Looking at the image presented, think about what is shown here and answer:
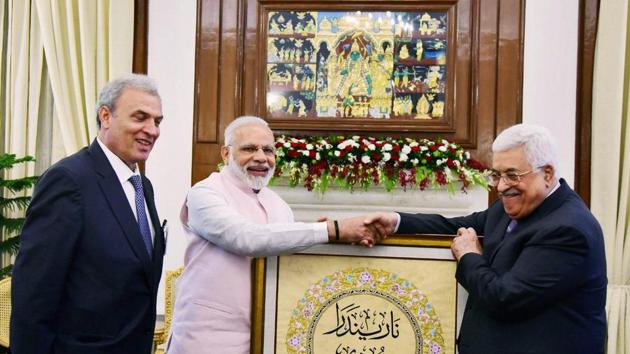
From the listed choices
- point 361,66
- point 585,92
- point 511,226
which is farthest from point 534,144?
point 361,66

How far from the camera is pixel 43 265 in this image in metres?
2.04

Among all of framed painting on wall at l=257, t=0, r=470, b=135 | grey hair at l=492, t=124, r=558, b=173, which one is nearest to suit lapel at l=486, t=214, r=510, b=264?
grey hair at l=492, t=124, r=558, b=173

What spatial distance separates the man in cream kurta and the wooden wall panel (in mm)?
2551

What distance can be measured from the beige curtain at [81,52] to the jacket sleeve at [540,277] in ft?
12.0

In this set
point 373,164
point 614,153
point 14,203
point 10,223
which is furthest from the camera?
point 14,203

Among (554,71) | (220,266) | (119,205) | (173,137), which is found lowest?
(220,266)

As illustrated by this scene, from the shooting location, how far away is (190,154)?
5.12m

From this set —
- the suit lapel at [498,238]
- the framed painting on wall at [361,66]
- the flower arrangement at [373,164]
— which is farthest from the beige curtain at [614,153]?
the suit lapel at [498,238]

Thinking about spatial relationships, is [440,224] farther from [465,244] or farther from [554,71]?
[554,71]

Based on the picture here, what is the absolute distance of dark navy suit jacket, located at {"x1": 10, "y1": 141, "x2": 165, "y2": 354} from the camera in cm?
204

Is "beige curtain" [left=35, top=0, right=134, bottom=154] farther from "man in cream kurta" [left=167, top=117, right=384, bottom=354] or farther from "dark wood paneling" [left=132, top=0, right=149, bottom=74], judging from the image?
"man in cream kurta" [left=167, top=117, right=384, bottom=354]

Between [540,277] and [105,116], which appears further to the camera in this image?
[105,116]

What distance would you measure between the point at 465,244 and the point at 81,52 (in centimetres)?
365

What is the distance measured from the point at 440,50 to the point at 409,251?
2.87 m
